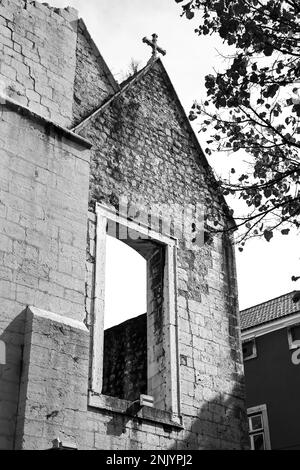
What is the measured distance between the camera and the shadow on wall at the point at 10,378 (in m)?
7.64

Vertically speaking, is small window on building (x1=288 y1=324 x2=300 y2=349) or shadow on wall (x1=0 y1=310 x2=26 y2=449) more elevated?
small window on building (x1=288 y1=324 x2=300 y2=349)

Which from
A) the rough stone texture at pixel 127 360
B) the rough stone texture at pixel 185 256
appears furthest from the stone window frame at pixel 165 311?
the rough stone texture at pixel 127 360

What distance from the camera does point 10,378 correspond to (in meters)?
7.90

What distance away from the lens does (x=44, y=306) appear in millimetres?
8578

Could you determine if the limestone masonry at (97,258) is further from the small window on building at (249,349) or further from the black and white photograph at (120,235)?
the small window on building at (249,349)

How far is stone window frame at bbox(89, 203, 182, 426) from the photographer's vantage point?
30.1ft

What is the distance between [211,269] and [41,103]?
3.87m

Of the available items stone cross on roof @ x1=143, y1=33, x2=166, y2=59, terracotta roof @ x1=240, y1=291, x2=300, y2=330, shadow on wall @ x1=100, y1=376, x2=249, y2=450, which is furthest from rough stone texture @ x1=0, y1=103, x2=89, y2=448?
terracotta roof @ x1=240, y1=291, x2=300, y2=330

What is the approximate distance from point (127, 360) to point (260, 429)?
955cm

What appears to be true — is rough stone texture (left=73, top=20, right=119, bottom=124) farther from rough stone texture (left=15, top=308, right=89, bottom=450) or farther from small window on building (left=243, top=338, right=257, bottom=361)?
small window on building (left=243, top=338, right=257, bottom=361)

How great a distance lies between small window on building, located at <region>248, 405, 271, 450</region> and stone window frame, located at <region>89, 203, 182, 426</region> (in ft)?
34.2

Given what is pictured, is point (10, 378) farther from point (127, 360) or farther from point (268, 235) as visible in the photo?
point (127, 360)

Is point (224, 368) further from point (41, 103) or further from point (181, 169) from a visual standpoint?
point (41, 103)

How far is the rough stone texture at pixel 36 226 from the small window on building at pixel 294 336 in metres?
11.5
